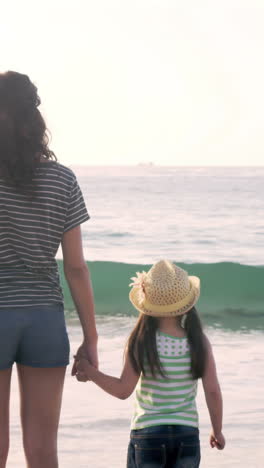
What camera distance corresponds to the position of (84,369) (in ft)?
9.90

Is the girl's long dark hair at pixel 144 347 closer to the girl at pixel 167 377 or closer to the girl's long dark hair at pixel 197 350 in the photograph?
the girl at pixel 167 377

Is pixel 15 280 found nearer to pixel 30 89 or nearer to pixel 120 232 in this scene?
pixel 30 89

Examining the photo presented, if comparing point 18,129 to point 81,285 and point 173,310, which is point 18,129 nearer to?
point 81,285

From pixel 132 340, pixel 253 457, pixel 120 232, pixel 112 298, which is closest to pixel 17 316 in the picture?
pixel 132 340

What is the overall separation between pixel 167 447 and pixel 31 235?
2.42 ft

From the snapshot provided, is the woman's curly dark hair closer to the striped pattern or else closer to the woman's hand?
the striped pattern

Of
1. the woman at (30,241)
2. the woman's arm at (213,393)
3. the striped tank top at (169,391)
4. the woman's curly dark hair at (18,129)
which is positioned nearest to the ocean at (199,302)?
the woman's arm at (213,393)

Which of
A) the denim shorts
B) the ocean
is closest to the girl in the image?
the denim shorts

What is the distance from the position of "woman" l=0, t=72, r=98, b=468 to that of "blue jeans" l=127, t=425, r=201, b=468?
1.00 feet

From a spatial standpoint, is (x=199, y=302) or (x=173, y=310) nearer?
(x=173, y=310)

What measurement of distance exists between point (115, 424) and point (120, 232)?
1663cm

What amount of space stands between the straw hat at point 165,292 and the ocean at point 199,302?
5.23 feet

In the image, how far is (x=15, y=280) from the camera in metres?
2.81

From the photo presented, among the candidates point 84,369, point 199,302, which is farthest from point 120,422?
point 199,302
